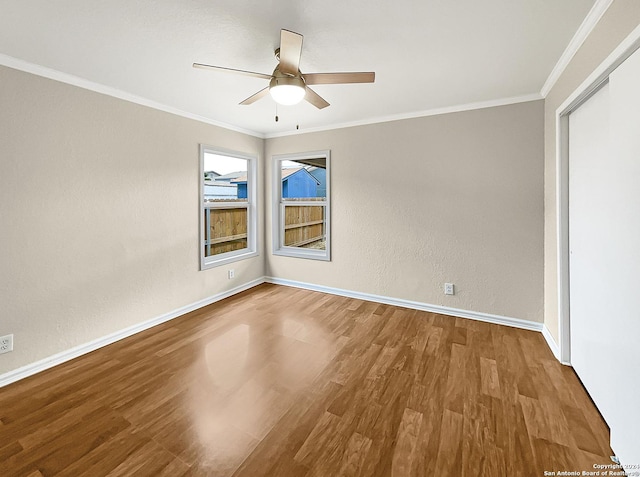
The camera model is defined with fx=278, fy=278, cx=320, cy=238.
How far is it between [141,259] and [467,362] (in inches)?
132

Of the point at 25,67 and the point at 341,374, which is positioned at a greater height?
the point at 25,67

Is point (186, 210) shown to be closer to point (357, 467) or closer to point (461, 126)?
point (357, 467)

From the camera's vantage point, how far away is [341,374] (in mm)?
2215

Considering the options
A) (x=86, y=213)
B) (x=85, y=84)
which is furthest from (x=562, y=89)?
(x=86, y=213)

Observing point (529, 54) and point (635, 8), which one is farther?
point (529, 54)

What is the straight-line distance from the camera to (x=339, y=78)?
1892 mm

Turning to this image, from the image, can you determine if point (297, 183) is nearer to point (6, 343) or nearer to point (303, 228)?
point (303, 228)

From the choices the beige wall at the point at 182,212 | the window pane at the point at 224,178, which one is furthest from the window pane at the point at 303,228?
the window pane at the point at 224,178

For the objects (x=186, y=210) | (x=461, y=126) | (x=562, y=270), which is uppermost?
(x=461, y=126)

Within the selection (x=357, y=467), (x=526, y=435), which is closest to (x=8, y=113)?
(x=357, y=467)

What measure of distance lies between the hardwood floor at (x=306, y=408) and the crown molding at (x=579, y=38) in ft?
7.81

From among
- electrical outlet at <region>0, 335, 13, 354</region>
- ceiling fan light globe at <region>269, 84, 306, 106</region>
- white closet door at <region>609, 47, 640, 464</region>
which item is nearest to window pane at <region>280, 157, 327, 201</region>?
ceiling fan light globe at <region>269, 84, 306, 106</region>

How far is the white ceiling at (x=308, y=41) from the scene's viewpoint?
159 cm

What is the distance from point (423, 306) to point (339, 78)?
281 centimetres
